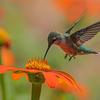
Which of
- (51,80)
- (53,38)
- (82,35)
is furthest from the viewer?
(82,35)

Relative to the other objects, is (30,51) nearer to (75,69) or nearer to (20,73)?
(75,69)

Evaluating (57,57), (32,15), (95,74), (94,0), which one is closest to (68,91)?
(57,57)

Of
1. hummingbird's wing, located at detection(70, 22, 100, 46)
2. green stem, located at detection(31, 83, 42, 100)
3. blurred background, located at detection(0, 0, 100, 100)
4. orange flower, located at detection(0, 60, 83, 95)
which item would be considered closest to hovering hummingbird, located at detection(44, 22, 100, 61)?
hummingbird's wing, located at detection(70, 22, 100, 46)

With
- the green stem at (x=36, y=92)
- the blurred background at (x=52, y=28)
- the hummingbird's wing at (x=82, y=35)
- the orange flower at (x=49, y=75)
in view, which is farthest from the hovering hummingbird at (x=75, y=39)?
the blurred background at (x=52, y=28)

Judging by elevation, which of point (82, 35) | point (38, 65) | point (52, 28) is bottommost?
point (52, 28)

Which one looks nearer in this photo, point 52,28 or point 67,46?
point 67,46

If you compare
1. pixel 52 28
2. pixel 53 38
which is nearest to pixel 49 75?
pixel 53 38

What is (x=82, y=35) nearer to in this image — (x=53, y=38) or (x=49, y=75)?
(x=53, y=38)

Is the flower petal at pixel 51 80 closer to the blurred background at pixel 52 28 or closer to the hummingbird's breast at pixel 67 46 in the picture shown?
the hummingbird's breast at pixel 67 46

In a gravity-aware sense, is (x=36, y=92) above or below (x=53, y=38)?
below
